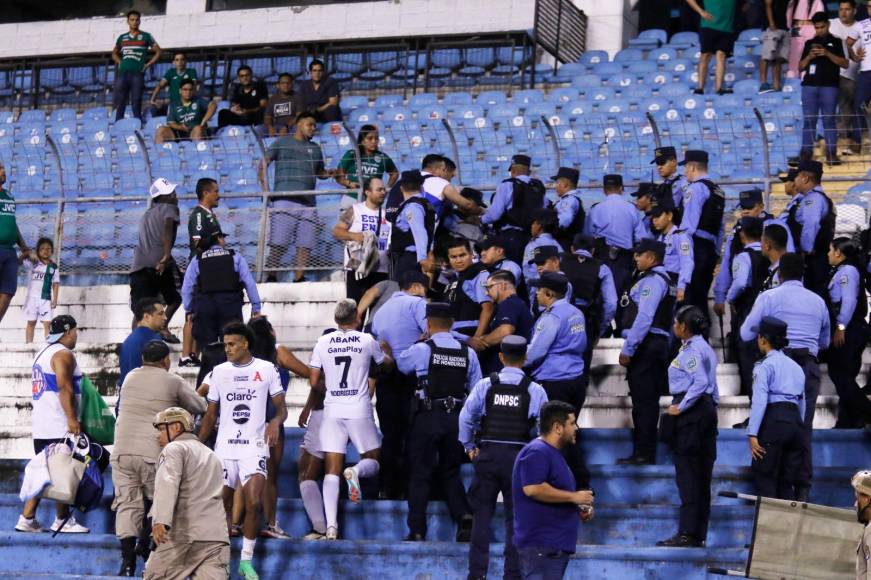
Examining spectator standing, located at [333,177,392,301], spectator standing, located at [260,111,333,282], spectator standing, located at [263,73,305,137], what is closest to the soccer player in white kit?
spectator standing, located at [333,177,392,301]

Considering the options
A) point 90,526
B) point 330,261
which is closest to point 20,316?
point 330,261

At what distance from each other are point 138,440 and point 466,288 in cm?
279

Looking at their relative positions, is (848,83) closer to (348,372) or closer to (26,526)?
(348,372)

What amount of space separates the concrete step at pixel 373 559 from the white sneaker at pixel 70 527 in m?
0.14

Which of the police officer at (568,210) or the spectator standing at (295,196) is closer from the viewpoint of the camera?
the police officer at (568,210)

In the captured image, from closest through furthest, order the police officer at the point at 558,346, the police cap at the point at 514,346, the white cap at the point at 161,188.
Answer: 1. the police cap at the point at 514,346
2. the police officer at the point at 558,346
3. the white cap at the point at 161,188

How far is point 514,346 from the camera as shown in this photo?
10258 millimetres

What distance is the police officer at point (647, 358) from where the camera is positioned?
11398 millimetres

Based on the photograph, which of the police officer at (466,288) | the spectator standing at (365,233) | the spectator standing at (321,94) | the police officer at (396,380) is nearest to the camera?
the police officer at (396,380)

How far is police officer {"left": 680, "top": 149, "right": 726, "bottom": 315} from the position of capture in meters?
13.0

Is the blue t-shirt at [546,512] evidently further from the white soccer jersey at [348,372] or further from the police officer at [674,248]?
the police officer at [674,248]

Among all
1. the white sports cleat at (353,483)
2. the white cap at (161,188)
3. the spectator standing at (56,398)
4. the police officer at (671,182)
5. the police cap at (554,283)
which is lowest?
the white sports cleat at (353,483)

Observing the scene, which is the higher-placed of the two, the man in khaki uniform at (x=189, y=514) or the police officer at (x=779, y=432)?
the police officer at (x=779, y=432)

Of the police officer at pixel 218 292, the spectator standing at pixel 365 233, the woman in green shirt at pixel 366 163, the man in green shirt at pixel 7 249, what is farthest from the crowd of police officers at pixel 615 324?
the man in green shirt at pixel 7 249
